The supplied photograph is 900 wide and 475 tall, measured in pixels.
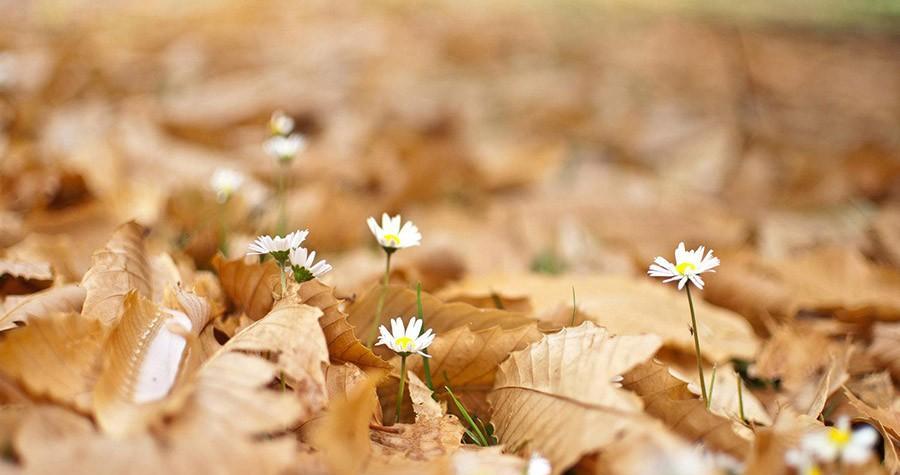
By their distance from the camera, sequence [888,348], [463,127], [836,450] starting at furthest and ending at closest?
[463,127] → [888,348] → [836,450]

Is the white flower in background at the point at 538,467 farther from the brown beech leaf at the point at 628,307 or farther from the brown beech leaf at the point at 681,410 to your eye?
the brown beech leaf at the point at 628,307

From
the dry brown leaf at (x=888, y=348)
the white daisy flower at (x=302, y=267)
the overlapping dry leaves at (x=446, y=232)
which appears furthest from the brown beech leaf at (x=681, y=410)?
the dry brown leaf at (x=888, y=348)

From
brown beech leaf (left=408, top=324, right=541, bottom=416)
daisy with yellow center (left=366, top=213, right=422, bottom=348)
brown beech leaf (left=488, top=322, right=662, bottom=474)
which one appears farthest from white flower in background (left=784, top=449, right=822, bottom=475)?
daisy with yellow center (left=366, top=213, right=422, bottom=348)

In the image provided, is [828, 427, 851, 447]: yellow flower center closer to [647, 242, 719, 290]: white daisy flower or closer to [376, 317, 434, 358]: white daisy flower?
[647, 242, 719, 290]: white daisy flower

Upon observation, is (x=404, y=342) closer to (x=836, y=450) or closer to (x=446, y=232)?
(x=836, y=450)

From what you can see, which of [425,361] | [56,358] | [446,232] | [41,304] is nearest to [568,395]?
[425,361]

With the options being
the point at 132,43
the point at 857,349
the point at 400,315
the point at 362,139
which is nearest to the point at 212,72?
the point at 132,43

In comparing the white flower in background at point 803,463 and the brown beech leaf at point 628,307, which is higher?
the white flower in background at point 803,463
